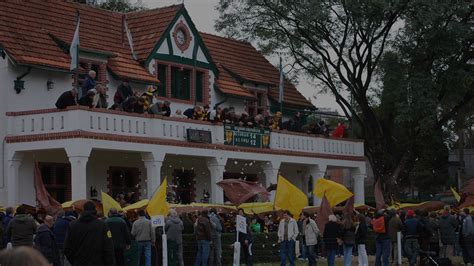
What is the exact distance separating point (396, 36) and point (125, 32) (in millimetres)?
12762

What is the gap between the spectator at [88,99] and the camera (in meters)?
30.3

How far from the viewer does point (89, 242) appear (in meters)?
14.0

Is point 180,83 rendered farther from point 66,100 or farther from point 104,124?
point 66,100

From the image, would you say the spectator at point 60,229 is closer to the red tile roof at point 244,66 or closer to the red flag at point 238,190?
the red flag at point 238,190

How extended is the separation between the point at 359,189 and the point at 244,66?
317 inches

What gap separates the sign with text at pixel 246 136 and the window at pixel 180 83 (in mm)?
2954

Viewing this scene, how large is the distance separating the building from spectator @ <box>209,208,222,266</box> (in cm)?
666

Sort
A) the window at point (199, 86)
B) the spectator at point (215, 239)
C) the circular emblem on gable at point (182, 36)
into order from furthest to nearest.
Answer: the window at point (199, 86)
the circular emblem on gable at point (182, 36)
the spectator at point (215, 239)

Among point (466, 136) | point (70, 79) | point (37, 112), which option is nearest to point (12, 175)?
point (37, 112)

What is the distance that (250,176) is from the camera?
44.3 meters

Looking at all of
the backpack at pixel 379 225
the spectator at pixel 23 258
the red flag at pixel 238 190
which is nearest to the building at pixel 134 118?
the red flag at pixel 238 190

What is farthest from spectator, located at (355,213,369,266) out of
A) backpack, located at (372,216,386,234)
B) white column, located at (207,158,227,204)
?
white column, located at (207,158,227,204)

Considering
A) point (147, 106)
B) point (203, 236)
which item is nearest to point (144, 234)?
point (203, 236)

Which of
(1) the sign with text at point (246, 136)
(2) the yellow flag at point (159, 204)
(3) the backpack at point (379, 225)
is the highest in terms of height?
(1) the sign with text at point (246, 136)
